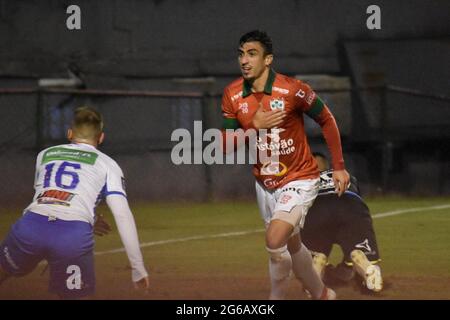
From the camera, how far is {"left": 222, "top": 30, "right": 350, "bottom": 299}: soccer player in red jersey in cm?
763

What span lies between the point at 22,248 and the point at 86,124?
3.24 ft

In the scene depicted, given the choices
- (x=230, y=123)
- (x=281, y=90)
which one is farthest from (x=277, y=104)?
(x=230, y=123)

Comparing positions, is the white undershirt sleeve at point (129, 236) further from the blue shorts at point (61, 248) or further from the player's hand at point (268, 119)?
the player's hand at point (268, 119)

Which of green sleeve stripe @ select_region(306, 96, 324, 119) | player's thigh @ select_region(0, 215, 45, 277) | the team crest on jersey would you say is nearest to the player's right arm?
player's thigh @ select_region(0, 215, 45, 277)

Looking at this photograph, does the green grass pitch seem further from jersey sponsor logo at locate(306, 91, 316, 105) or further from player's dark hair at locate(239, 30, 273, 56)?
player's dark hair at locate(239, 30, 273, 56)

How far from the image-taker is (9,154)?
17172mm

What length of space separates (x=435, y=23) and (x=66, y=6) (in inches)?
298

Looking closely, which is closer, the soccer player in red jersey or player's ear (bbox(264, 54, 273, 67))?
the soccer player in red jersey

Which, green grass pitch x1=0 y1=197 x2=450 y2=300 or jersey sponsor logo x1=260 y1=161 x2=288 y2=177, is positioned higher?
jersey sponsor logo x1=260 y1=161 x2=288 y2=177

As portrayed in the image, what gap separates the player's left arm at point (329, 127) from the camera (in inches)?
304

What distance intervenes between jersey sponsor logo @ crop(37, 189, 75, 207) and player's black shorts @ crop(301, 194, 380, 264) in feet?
9.43

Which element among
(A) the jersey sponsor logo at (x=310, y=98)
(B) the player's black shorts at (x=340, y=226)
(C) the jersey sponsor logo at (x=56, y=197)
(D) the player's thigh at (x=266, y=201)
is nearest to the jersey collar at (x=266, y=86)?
(A) the jersey sponsor logo at (x=310, y=98)

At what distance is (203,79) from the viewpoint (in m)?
19.5
